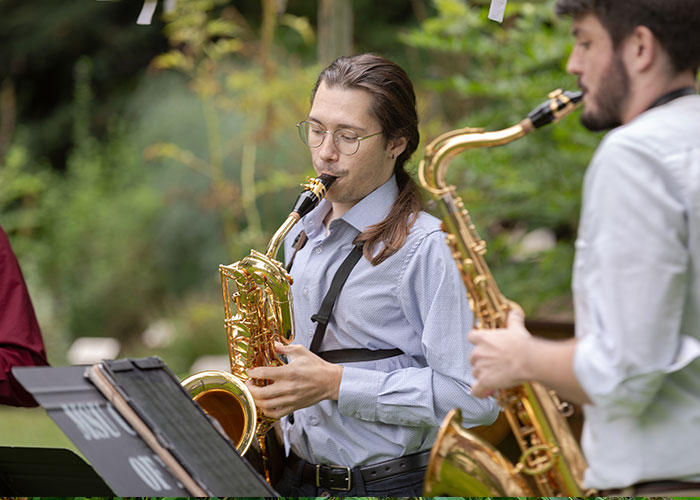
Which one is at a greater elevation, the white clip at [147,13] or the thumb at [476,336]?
the white clip at [147,13]

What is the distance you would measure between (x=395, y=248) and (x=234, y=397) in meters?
0.61

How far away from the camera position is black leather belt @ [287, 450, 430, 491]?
222cm

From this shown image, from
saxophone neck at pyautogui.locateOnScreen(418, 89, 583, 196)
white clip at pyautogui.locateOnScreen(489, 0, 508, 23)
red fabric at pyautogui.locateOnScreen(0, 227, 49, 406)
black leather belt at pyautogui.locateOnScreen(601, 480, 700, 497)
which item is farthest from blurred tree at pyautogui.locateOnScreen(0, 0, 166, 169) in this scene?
black leather belt at pyautogui.locateOnScreen(601, 480, 700, 497)

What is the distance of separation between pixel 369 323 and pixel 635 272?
968mm

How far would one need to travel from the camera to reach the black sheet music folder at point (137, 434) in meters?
1.65

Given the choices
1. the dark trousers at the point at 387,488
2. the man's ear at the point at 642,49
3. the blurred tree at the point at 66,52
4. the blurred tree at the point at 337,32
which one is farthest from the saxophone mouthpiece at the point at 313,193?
the blurred tree at the point at 66,52

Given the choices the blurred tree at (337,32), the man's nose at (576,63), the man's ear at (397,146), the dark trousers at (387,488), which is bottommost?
the dark trousers at (387,488)

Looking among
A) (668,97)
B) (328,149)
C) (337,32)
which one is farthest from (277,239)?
(337,32)

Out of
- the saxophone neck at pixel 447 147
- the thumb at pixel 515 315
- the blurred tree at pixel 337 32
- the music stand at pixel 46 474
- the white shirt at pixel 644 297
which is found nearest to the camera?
the white shirt at pixel 644 297

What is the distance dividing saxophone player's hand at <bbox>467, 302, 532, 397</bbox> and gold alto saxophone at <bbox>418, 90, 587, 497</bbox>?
0.24 metres

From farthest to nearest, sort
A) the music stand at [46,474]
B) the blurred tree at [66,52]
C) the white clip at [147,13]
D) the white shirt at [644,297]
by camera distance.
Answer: the blurred tree at [66,52] → the white clip at [147,13] → the music stand at [46,474] → the white shirt at [644,297]

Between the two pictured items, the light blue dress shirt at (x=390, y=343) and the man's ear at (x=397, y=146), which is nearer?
the light blue dress shirt at (x=390, y=343)

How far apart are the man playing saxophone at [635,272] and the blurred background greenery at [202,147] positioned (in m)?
3.06

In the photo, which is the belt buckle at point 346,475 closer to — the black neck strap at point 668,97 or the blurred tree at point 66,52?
the black neck strap at point 668,97
